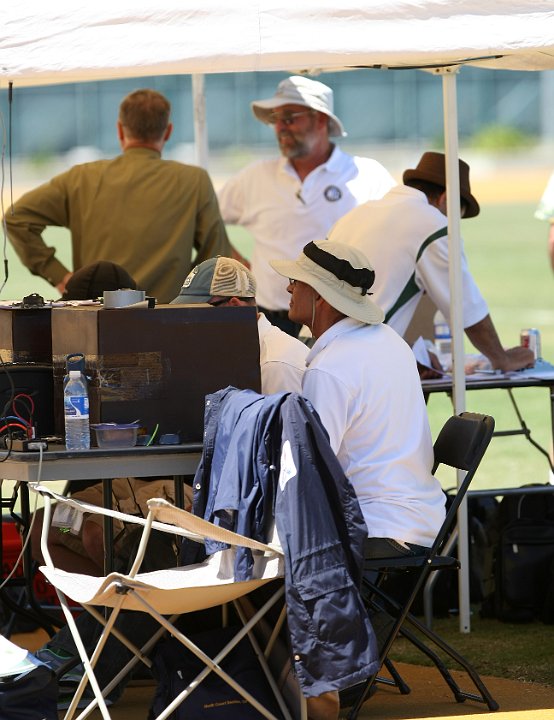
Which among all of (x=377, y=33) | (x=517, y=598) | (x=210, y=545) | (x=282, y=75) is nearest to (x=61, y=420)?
(x=210, y=545)

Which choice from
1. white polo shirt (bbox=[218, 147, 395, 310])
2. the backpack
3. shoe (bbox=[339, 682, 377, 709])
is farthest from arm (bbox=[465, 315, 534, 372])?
the backpack

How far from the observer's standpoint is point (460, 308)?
4.89 m

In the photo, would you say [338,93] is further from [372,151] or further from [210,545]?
[210,545]

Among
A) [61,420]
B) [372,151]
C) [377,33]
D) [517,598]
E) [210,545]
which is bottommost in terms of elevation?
[517,598]

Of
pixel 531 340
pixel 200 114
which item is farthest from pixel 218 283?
pixel 200 114

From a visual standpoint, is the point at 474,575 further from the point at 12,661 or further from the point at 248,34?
the point at 248,34

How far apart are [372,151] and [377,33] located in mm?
33886

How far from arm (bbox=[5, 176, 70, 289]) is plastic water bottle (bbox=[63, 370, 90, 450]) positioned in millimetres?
2537

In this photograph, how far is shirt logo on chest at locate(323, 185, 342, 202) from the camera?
661 centimetres

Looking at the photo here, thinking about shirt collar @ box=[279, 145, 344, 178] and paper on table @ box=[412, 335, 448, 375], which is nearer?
paper on table @ box=[412, 335, 448, 375]

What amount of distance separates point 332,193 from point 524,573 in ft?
7.67

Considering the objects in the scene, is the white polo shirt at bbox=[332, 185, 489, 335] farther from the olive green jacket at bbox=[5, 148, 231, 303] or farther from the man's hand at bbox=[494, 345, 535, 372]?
the olive green jacket at bbox=[5, 148, 231, 303]

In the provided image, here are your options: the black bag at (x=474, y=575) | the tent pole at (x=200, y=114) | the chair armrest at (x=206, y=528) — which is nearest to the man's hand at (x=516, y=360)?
the black bag at (x=474, y=575)

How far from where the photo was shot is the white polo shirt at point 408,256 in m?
5.24
